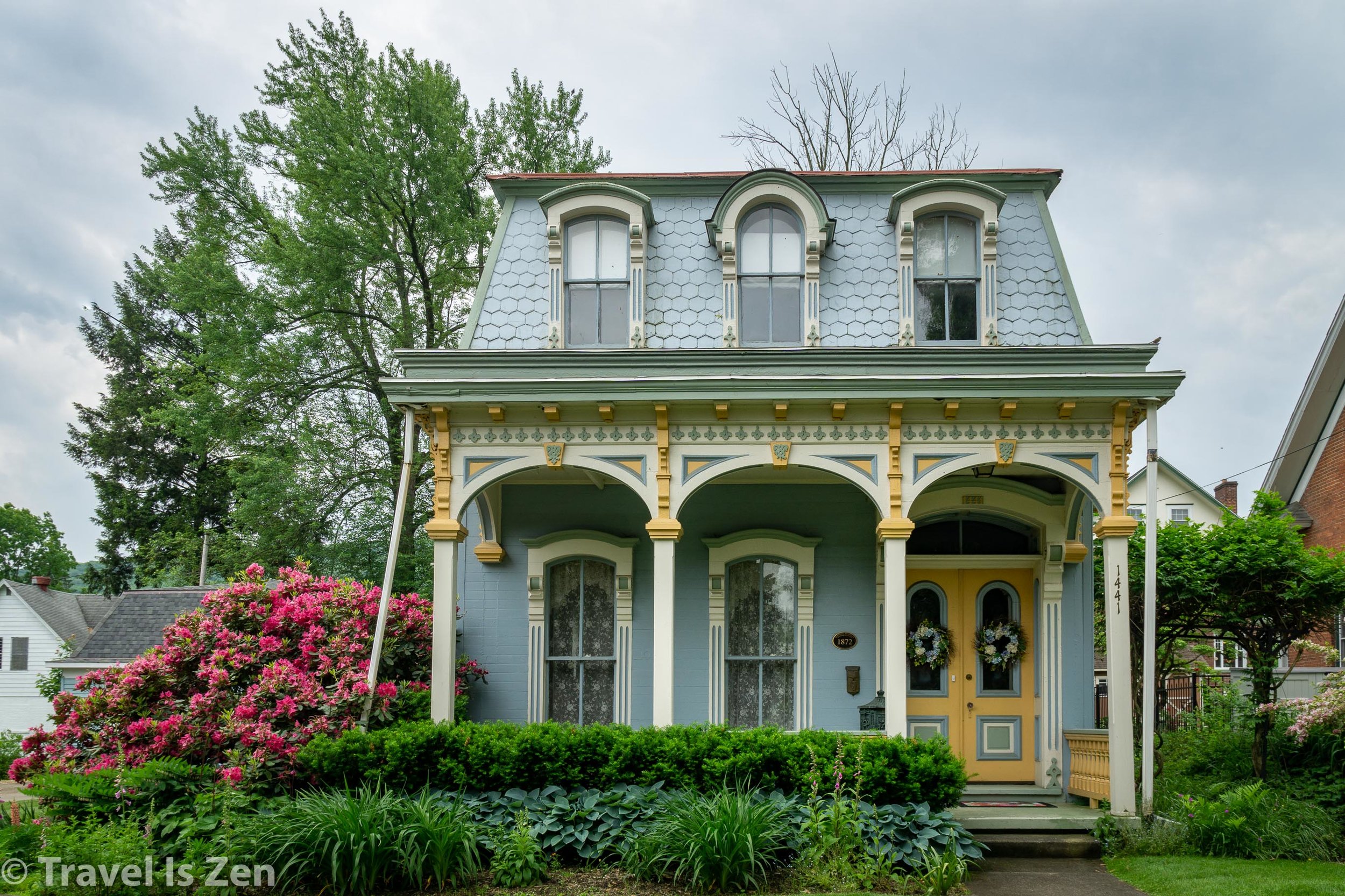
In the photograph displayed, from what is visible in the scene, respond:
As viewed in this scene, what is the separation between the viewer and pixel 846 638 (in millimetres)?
10461

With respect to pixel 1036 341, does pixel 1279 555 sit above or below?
below

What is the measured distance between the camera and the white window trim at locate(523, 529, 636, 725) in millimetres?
10641

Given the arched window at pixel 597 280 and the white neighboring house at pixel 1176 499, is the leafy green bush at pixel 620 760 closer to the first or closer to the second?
the arched window at pixel 597 280

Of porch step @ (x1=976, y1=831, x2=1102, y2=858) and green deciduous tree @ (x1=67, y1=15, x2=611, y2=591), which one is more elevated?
green deciduous tree @ (x1=67, y1=15, x2=611, y2=591)

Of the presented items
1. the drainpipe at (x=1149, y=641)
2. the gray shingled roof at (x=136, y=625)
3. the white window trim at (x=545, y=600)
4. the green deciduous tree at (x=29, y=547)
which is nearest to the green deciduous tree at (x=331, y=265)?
the gray shingled roof at (x=136, y=625)

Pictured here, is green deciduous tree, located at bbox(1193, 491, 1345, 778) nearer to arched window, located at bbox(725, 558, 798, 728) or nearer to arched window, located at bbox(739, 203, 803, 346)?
arched window, located at bbox(725, 558, 798, 728)

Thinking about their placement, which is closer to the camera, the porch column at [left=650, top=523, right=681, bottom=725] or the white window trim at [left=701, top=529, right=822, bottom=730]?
the porch column at [left=650, top=523, right=681, bottom=725]

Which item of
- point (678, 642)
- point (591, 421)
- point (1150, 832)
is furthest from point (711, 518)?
point (1150, 832)

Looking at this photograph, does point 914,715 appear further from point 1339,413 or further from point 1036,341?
point 1339,413

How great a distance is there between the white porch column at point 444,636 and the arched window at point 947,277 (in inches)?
221

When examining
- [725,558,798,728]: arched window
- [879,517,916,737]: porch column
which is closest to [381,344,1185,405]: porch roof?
[879,517,916,737]: porch column

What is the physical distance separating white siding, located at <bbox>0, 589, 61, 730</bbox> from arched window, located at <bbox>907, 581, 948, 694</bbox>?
28.1 metres

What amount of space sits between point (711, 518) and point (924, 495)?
2.42 meters

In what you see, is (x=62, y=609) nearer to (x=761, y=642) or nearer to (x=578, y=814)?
(x=761, y=642)
